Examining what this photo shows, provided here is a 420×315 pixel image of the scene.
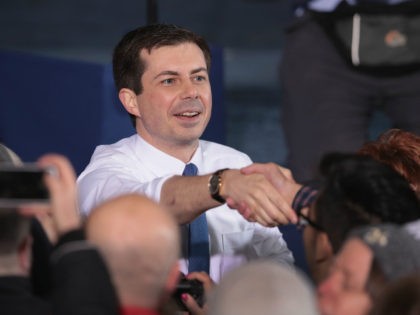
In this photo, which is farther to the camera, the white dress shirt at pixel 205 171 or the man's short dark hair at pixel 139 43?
the man's short dark hair at pixel 139 43

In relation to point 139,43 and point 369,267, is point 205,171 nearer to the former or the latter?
point 139,43

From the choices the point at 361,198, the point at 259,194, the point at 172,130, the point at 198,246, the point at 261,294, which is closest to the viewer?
the point at 261,294

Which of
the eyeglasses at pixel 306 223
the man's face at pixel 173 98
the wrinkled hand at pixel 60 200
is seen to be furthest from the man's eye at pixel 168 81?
the wrinkled hand at pixel 60 200

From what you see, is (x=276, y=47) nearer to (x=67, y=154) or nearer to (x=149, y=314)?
(x=67, y=154)

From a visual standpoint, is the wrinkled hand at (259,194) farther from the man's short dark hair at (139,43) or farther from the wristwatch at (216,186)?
the man's short dark hair at (139,43)

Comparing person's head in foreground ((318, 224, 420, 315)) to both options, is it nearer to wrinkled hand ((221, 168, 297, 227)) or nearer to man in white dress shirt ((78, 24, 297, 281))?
wrinkled hand ((221, 168, 297, 227))

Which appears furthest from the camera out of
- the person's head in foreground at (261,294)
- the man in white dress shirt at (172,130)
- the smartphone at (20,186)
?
the man in white dress shirt at (172,130)

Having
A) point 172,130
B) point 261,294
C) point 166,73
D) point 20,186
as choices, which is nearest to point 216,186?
point 172,130

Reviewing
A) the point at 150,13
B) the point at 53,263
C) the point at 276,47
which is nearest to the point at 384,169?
the point at 53,263

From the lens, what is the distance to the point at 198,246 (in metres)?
2.47

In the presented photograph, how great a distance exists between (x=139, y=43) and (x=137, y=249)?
4.70 feet

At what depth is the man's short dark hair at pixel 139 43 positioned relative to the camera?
106 inches

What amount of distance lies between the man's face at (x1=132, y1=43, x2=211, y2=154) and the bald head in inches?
49.3

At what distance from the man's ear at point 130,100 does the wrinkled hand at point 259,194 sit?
27.6 inches
